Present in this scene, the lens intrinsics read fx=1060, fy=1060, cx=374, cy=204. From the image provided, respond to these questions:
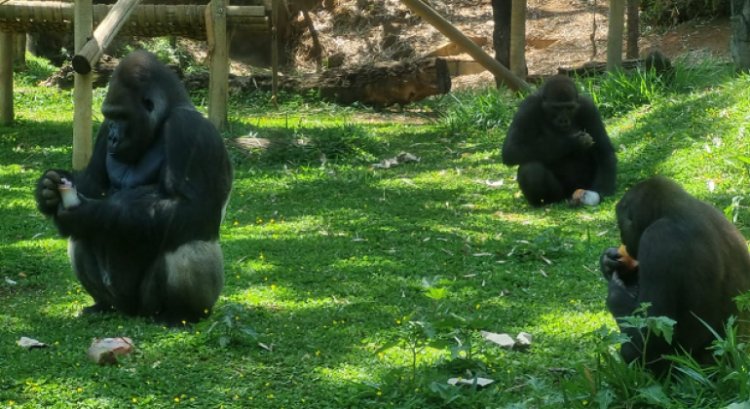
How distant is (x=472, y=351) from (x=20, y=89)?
36.2 ft

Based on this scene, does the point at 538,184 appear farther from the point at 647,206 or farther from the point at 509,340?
the point at 647,206

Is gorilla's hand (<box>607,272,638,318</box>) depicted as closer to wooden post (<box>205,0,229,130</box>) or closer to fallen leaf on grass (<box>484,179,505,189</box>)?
fallen leaf on grass (<box>484,179,505,189</box>)

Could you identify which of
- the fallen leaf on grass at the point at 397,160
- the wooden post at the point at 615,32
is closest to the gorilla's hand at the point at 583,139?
the fallen leaf on grass at the point at 397,160

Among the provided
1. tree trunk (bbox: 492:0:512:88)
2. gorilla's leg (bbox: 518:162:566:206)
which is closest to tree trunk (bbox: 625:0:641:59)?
tree trunk (bbox: 492:0:512:88)

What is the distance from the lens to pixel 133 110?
213 inches

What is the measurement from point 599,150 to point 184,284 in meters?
4.65

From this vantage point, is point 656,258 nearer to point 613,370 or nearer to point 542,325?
point 613,370

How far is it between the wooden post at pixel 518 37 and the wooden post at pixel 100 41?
21.4ft

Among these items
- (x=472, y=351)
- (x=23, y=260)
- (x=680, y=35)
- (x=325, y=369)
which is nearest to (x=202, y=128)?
(x=325, y=369)

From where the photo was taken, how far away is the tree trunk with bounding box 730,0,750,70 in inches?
445

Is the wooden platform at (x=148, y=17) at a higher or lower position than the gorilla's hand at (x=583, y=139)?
higher

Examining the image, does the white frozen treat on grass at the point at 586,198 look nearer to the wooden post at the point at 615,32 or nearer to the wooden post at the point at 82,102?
the wooden post at the point at 615,32

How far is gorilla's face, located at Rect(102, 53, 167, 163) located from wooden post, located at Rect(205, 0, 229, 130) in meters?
5.09

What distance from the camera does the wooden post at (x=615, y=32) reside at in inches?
465
